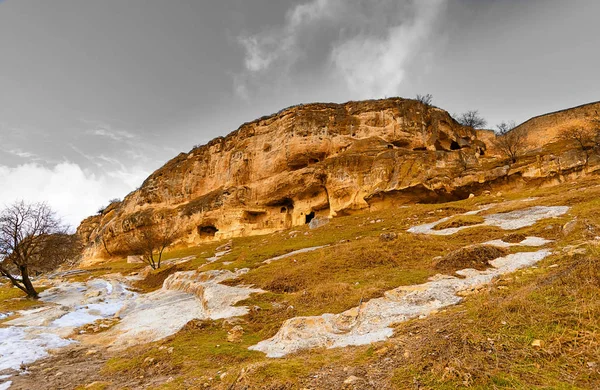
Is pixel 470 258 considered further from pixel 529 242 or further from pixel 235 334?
pixel 235 334

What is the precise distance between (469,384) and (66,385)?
8.83m

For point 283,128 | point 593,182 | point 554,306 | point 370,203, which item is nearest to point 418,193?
point 370,203

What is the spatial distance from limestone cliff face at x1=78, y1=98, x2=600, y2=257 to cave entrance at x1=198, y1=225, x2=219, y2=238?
19 centimetres

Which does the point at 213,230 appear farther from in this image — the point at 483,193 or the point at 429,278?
the point at 429,278

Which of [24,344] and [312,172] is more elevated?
[312,172]

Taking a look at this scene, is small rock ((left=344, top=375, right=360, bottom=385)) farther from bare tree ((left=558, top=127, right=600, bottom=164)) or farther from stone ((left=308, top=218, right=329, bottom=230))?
bare tree ((left=558, top=127, right=600, bottom=164))

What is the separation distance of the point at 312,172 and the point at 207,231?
23.6 metres

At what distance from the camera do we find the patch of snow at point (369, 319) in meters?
7.12

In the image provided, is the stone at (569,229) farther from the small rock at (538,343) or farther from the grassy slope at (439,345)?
the small rock at (538,343)

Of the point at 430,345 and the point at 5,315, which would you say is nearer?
the point at 430,345

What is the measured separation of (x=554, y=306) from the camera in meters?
5.09

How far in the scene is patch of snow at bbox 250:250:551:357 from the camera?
712 cm

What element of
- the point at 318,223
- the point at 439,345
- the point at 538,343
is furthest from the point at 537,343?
the point at 318,223

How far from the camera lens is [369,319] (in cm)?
808
